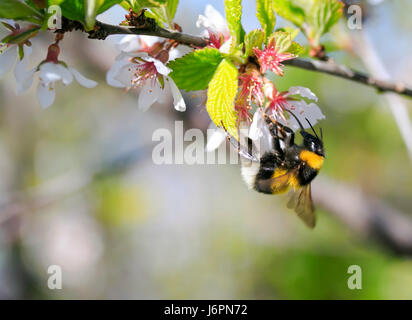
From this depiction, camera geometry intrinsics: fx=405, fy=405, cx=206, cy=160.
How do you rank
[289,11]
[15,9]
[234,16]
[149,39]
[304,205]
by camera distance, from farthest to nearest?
[304,205]
[289,11]
[149,39]
[234,16]
[15,9]

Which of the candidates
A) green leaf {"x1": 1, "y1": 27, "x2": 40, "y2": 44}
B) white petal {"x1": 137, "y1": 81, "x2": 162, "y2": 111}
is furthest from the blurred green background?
green leaf {"x1": 1, "y1": 27, "x2": 40, "y2": 44}

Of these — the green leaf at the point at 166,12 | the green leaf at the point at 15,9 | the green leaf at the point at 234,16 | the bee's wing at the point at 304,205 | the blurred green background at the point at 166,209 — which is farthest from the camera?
the blurred green background at the point at 166,209

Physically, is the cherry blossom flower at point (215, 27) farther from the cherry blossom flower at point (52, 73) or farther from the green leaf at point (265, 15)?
the cherry blossom flower at point (52, 73)

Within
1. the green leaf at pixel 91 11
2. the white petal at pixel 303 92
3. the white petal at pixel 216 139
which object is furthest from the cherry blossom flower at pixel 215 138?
the green leaf at pixel 91 11

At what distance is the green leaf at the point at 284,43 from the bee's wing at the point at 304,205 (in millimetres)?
546

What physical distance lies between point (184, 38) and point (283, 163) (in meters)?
0.52

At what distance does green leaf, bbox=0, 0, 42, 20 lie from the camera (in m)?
0.78

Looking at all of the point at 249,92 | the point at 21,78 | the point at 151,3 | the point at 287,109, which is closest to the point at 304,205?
the point at 287,109

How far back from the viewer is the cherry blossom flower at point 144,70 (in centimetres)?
106

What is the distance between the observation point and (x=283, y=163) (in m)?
1.26

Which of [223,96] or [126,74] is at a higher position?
[126,74]

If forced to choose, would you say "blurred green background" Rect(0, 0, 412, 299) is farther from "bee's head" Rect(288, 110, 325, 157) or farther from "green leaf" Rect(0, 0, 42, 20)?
"green leaf" Rect(0, 0, 42, 20)

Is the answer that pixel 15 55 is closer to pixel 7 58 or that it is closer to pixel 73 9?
pixel 7 58
